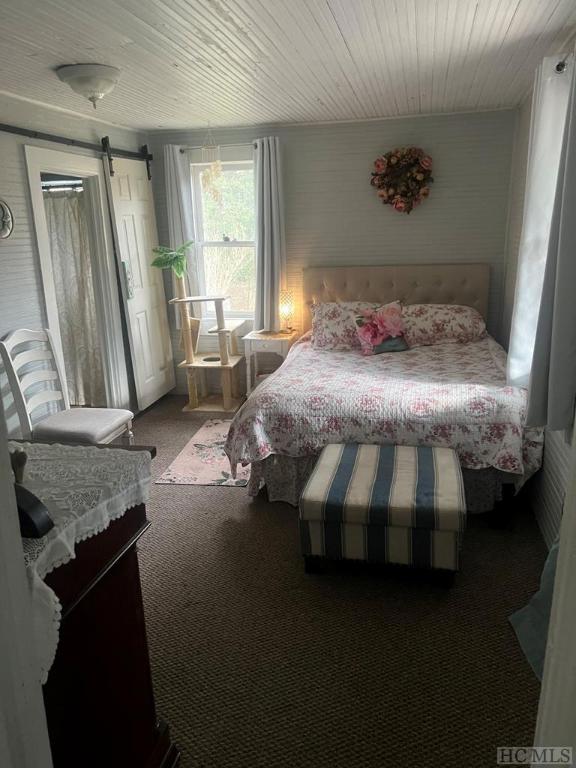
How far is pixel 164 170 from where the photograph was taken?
4.89 m

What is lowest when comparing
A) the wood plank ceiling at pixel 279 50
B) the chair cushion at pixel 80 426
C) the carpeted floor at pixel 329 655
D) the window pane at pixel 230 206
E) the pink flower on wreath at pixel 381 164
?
the carpeted floor at pixel 329 655

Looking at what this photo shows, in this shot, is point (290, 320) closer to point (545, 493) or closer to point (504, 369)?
point (504, 369)

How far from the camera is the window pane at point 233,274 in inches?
199

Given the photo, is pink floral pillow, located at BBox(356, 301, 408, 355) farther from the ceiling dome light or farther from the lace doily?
the lace doily

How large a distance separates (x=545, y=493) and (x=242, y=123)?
11.8 ft

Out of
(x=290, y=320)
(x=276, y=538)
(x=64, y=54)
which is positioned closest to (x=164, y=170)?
(x=290, y=320)

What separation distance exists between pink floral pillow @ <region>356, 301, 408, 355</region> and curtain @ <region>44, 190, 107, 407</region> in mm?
2101

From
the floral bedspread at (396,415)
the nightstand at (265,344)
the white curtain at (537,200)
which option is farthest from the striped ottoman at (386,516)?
the nightstand at (265,344)

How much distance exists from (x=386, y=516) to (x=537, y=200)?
1.88 meters

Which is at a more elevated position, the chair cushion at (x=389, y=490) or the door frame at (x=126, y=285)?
the door frame at (x=126, y=285)

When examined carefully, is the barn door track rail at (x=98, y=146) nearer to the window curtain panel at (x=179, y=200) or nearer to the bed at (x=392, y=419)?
the window curtain panel at (x=179, y=200)

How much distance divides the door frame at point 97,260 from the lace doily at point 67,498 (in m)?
2.51

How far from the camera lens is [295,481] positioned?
3.20 meters

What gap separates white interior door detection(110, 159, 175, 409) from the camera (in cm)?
445
